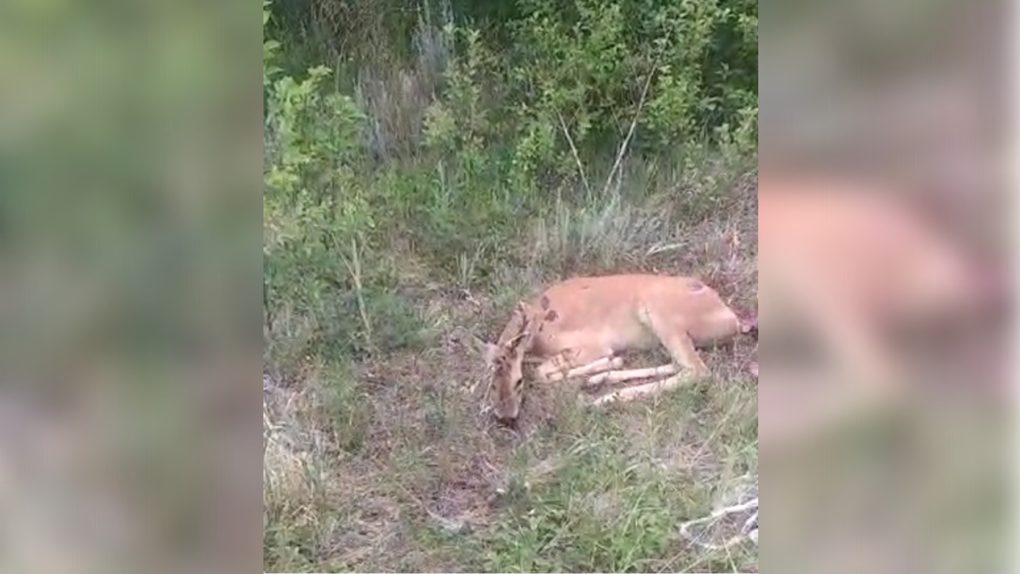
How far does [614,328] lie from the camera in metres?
2.08

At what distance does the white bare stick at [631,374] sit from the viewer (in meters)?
2.03

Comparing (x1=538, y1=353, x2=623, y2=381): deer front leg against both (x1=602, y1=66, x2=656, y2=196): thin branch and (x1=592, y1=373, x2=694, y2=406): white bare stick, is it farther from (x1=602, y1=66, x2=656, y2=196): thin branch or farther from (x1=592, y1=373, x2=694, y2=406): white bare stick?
(x1=602, y1=66, x2=656, y2=196): thin branch

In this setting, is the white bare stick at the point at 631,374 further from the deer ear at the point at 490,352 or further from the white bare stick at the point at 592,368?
the deer ear at the point at 490,352

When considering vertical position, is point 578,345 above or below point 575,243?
below

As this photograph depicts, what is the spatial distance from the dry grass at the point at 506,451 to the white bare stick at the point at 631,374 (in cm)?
5

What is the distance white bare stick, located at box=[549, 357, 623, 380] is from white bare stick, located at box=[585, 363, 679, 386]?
0.04 ft
